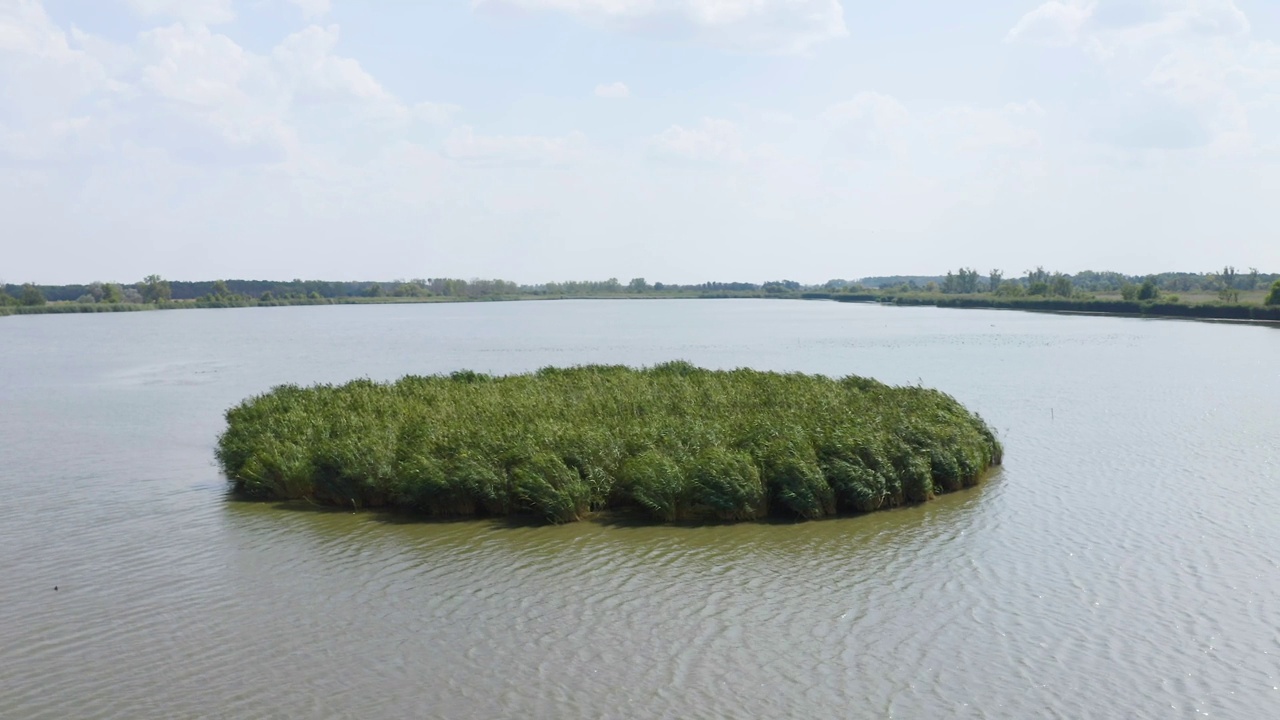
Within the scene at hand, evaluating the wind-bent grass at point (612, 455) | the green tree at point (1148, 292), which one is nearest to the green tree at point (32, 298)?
the green tree at point (1148, 292)

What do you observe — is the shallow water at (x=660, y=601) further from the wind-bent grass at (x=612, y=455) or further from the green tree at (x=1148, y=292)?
the green tree at (x=1148, y=292)

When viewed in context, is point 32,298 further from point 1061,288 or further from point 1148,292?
point 1148,292

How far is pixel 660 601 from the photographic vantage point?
14.7m

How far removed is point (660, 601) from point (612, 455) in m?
5.64

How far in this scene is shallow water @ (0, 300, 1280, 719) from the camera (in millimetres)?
11562

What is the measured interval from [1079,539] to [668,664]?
9299 millimetres

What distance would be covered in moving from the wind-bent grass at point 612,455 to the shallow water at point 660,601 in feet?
2.15

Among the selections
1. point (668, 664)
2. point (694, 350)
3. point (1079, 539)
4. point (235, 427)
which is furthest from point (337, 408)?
point (694, 350)

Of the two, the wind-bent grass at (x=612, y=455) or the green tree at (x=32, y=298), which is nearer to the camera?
the wind-bent grass at (x=612, y=455)

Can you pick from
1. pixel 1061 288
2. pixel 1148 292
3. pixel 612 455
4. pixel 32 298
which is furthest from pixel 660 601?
pixel 32 298

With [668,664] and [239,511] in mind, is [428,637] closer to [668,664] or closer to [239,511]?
[668,664]

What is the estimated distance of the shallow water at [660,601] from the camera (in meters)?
11.6

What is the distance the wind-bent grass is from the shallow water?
0.65m

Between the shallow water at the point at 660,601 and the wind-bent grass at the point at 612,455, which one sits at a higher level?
the wind-bent grass at the point at 612,455
